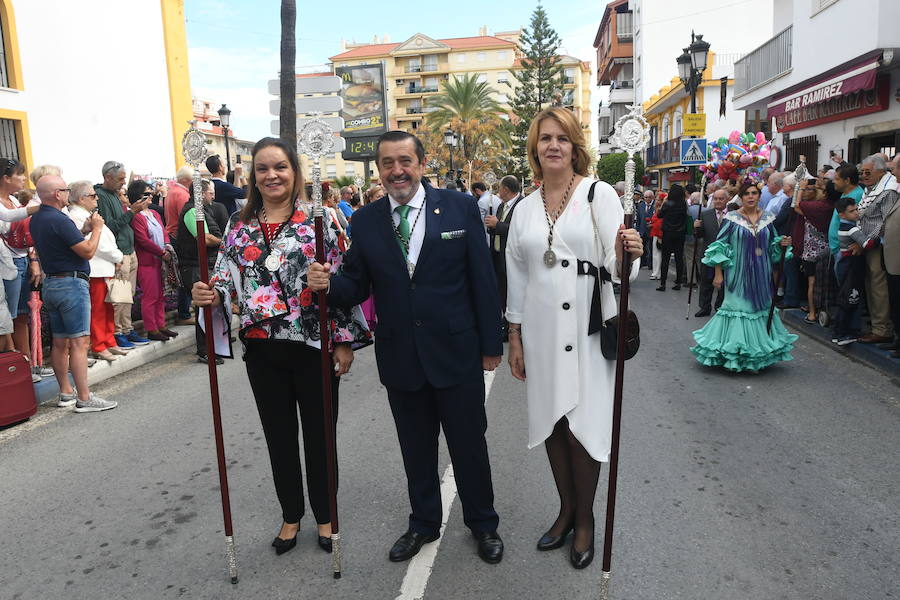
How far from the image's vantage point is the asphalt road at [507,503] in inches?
127

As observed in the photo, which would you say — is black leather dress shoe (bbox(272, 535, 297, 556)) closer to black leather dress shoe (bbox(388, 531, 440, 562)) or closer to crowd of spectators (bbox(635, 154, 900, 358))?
black leather dress shoe (bbox(388, 531, 440, 562))

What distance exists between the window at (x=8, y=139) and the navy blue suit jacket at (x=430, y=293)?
16.7 metres

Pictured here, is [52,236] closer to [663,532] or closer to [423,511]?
[423,511]

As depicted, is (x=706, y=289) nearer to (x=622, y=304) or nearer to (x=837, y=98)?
(x=622, y=304)

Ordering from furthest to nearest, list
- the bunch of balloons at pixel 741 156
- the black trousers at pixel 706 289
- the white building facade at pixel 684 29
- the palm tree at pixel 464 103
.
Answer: the palm tree at pixel 464 103 < the white building facade at pixel 684 29 < the bunch of balloons at pixel 741 156 < the black trousers at pixel 706 289

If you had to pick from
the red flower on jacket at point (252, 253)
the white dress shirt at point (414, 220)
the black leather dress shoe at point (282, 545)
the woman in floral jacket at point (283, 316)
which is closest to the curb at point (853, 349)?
the white dress shirt at point (414, 220)

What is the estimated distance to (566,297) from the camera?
10.6ft

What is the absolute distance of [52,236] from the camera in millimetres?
5758

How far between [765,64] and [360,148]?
22.8 metres

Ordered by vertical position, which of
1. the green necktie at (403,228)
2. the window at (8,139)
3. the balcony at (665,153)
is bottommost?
the green necktie at (403,228)

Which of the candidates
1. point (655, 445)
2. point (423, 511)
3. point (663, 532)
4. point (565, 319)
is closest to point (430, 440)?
point (423, 511)

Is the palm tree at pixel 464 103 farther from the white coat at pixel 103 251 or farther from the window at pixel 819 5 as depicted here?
the white coat at pixel 103 251

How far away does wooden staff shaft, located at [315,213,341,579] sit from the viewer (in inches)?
122

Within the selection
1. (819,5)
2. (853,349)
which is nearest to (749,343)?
(853,349)
